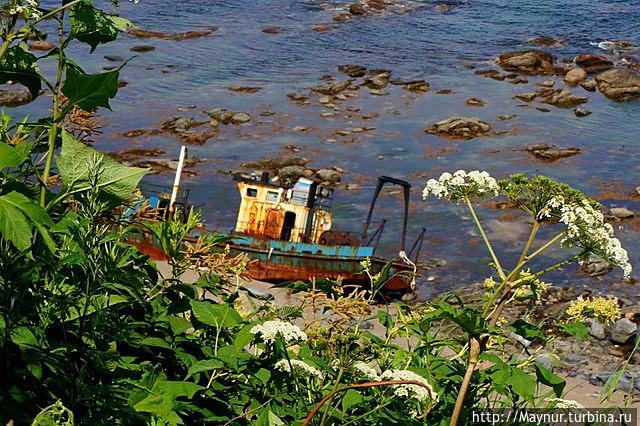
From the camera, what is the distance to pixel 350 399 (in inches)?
120

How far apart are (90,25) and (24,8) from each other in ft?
0.86

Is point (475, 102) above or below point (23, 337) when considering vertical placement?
below

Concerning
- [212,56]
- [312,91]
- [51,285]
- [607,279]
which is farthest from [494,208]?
[51,285]

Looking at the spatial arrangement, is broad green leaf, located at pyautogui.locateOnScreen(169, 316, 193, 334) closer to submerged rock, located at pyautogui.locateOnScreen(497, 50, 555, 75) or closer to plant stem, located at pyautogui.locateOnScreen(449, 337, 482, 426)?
plant stem, located at pyautogui.locateOnScreen(449, 337, 482, 426)

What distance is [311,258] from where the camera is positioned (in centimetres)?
1956

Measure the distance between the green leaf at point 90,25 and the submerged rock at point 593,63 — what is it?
3525 centimetres

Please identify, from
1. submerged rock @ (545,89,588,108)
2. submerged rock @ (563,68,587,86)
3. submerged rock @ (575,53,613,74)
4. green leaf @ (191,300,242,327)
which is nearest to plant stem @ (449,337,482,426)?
green leaf @ (191,300,242,327)

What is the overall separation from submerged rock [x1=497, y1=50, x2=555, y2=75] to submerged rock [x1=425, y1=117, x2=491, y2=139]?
7.13 metres

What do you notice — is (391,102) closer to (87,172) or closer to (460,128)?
(460,128)

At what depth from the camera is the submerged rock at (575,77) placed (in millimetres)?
35281

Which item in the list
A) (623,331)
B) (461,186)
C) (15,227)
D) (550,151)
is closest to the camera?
(15,227)

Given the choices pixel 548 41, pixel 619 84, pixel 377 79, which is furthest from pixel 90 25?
pixel 548 41

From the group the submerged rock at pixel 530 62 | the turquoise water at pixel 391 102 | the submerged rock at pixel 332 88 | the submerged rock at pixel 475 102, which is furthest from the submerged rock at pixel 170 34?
the submerged rock at pixel 475 102

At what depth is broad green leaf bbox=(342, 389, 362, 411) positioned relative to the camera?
9.94ft
